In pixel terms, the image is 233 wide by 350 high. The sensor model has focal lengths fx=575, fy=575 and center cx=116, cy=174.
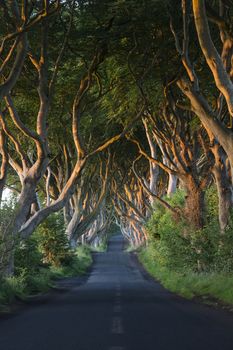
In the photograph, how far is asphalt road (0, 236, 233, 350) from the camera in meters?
8.44

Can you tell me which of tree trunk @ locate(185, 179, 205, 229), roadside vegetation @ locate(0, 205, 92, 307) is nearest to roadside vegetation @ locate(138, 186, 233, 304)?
tree trunk @ locate(185, 179, 205, 229)

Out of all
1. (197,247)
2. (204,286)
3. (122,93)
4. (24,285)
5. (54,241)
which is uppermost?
(122,93)

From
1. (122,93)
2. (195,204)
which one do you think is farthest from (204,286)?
(122,93)

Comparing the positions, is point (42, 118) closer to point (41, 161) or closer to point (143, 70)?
point (41, 161)

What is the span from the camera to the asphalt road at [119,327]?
27.7 feet

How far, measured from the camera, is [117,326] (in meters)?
10.7

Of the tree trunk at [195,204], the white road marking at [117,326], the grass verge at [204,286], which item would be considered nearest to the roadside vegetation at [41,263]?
the white road marking at [117,326]

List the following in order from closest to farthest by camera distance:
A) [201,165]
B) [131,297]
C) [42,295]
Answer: [131,297] → [42,295] → [201,165]

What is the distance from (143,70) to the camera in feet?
66.3

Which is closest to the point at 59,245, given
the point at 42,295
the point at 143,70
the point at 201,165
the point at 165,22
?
the point at 201,165

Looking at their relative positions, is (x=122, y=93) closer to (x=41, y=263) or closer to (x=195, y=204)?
(x=195, y=204)

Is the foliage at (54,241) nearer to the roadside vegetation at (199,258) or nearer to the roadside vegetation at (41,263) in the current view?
the roadside vegetation at (41,263)

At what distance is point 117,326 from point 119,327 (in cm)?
16

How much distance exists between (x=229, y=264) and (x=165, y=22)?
782 cm
